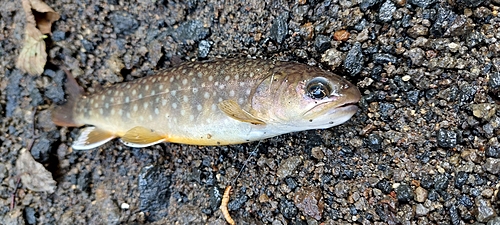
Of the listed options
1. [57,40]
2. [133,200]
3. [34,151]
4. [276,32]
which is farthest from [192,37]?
[34,151]

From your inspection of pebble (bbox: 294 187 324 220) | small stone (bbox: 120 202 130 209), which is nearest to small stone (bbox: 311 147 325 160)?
pebble (bbox: 294 187 324 220)

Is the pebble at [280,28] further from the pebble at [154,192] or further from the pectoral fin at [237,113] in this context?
the pebble at [154,192]

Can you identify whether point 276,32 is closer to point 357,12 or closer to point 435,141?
point 357,12

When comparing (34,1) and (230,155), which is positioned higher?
(34,1)

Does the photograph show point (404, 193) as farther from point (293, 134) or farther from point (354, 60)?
point (354, 60)

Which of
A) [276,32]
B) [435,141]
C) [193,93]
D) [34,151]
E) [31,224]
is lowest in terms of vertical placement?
[31,224]

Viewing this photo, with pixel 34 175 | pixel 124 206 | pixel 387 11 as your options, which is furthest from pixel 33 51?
pixel 387 11
